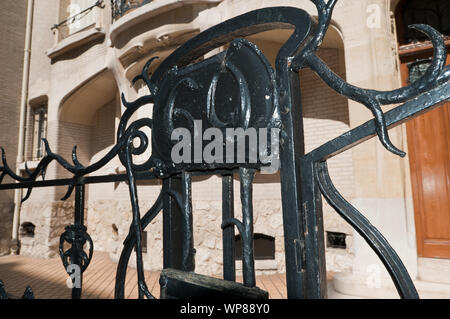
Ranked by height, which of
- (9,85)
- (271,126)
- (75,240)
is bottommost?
(75,240)

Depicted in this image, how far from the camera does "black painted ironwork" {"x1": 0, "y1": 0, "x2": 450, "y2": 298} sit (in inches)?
27.7

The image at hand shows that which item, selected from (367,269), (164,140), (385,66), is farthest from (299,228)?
(385,66)

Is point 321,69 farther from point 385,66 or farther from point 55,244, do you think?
point 55,244

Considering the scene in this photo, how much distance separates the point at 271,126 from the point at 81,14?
36.9 ft

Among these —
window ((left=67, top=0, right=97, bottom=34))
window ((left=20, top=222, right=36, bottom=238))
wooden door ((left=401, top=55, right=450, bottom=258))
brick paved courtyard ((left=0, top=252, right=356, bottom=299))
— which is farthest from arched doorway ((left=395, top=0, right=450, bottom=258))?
window ((left=20, top=222, right=36, bottom=238))

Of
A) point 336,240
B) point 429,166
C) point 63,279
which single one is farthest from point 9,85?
point 429,166

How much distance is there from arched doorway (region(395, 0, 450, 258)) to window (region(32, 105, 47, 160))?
10.1 metres

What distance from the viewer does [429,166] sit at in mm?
3908

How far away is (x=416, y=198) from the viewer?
3955 millimetres

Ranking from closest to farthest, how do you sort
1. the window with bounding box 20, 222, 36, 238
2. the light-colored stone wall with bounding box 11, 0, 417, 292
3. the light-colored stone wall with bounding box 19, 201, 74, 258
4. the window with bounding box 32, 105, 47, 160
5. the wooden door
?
the light-colored stone wall with bounding box 11, 0, 417, 292, the wooden door, the light-colored stone wall with bounding box 19, 201, 74, 258, the window with bounding box 20, 222, 36, 238, the window with bounding box 32, 105, 47, 160

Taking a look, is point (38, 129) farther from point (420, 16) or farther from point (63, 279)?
point (420, 16)

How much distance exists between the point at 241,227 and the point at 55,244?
375 inches

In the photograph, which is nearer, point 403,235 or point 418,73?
point 403,235

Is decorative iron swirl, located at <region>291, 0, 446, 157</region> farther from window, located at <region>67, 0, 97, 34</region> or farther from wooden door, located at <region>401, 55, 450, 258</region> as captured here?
window, located at <region>67, 0, 97, 34</region>
